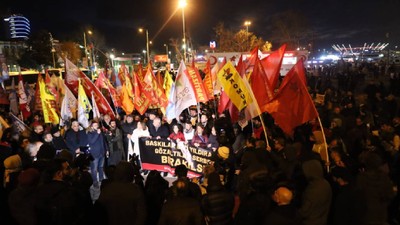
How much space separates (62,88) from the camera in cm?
1162

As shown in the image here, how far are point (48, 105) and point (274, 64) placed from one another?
7.15 meters

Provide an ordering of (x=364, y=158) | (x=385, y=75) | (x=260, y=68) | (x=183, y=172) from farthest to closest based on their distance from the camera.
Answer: (x=385, y=75), (x=260, y=68), (x=183, y=172), (x=364, y=158)

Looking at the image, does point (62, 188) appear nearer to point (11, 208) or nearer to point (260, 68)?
point (11, 208)

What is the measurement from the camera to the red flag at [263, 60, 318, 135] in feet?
22.8

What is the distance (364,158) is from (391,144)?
2.64 m

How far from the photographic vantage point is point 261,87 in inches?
308

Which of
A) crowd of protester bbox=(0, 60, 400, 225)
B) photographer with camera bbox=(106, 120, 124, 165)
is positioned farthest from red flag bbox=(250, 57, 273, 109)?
photographer with camera bbox=(106, 120, 124, 165)

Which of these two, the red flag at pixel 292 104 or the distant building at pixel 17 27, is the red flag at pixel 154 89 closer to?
the red flag at pixel 292 104

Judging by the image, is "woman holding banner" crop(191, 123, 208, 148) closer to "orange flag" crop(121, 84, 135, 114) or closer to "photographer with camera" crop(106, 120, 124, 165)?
"photographer with camera" crop(106, 120, 124, 165)

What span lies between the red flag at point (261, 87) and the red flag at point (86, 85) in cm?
441

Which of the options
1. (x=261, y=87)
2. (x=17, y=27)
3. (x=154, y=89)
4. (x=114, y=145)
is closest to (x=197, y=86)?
(x=154, y=89)

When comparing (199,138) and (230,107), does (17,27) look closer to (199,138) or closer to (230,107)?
(230,107)

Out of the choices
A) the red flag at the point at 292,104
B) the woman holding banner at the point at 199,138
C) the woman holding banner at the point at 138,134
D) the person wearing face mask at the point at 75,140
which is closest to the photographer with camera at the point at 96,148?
the person wearing face mask at the point at 75,140

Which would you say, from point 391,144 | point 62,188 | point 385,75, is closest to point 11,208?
point 62,188
